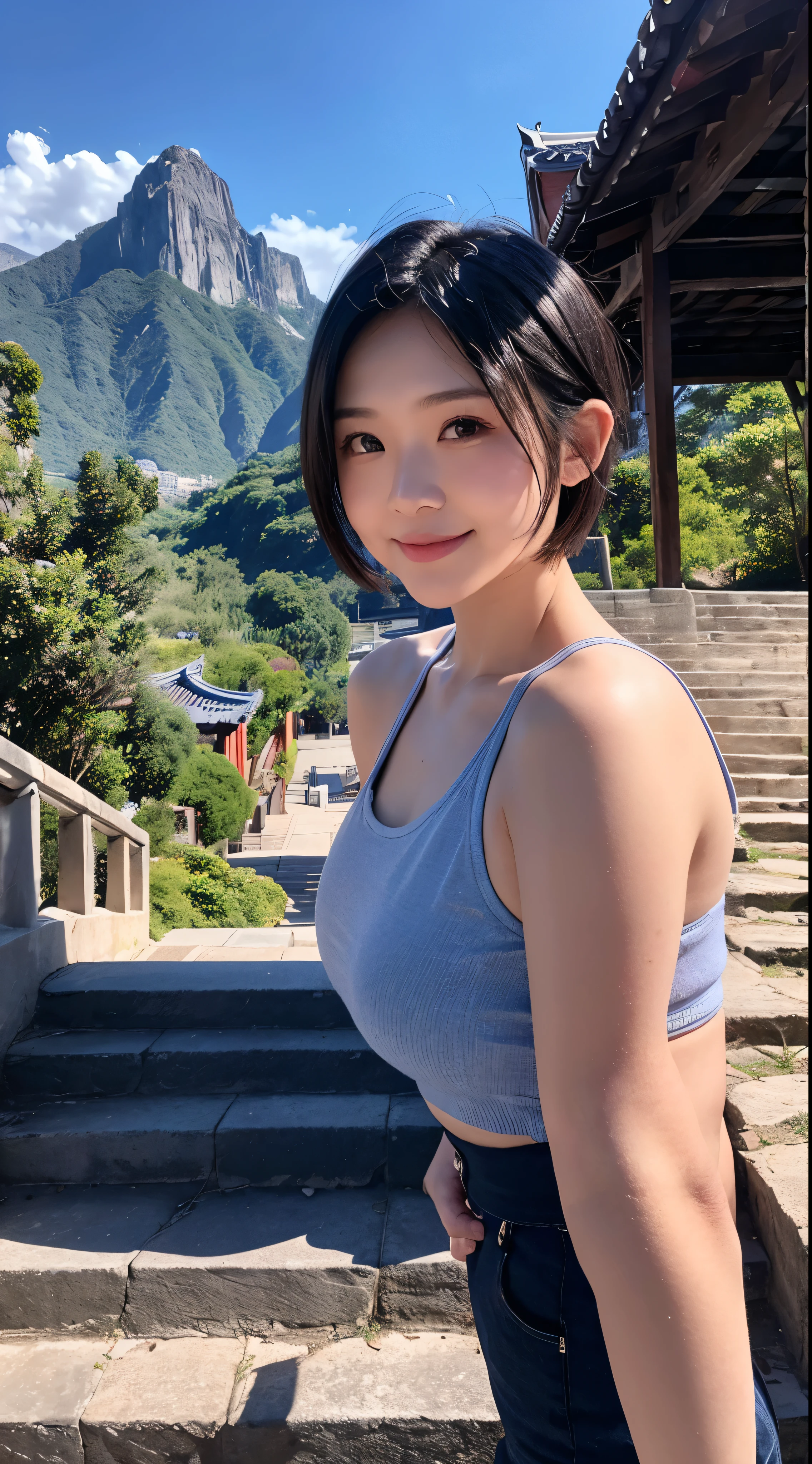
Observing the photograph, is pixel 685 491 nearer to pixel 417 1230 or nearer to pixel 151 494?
pixel 151 494

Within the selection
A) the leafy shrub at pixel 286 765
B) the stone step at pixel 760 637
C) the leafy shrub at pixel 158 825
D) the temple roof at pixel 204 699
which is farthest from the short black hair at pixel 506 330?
the leafy shrub at pixel 286 765

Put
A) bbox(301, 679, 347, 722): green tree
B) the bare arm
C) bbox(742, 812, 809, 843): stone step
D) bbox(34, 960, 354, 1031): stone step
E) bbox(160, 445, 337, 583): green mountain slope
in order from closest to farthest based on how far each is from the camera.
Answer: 1. the bare arm
2. bbox(34, 960, 354, 1031): stone step
3. bbox(742, 812, 809, 843): stone step
4. bbox(301, 679, 347, 722): green tree
5. bbox(160, 445, 337, 583): green mountain slope

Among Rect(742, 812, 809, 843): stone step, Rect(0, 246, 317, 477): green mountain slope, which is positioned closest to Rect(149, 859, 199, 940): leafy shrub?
Rect(742, 812, 809, 843): stone step

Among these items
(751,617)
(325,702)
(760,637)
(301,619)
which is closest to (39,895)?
(760,637)

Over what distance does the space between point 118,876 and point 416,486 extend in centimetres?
491

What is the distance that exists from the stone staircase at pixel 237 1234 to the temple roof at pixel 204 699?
1996 centimetres

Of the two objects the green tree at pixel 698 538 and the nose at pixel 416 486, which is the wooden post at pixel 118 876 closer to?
the nose at pixel 416 486

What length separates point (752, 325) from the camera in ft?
23.4

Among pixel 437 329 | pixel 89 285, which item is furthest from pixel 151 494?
pixel 89 285

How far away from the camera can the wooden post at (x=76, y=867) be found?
4.05 m

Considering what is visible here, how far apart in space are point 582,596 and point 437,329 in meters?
0.27

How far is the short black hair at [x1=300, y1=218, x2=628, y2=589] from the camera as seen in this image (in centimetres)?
67

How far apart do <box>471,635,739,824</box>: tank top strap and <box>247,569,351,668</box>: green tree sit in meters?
53.1

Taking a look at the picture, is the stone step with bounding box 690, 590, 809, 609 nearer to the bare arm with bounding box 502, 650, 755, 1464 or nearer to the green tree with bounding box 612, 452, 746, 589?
the bare arm with bounding box 502, 650, 755, 1464
